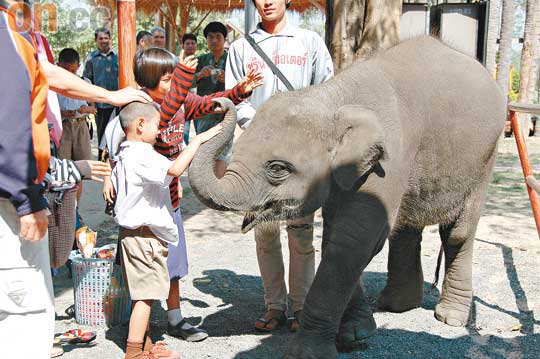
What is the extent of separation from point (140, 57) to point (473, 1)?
23.4ft

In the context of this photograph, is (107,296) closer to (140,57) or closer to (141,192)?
(141,192)

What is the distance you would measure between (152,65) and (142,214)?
904mm

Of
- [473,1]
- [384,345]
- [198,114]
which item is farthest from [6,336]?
[473,1]

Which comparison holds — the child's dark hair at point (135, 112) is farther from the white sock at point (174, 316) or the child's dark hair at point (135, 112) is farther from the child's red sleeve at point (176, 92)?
the white sock at point (174, 316)

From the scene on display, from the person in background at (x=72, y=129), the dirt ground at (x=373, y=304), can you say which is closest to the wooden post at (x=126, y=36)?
the person in background at (x=72, y=129)

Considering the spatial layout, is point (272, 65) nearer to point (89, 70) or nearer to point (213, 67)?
point (213, 67)

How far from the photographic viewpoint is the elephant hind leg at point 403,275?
498 cm

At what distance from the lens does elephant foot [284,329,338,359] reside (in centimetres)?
373

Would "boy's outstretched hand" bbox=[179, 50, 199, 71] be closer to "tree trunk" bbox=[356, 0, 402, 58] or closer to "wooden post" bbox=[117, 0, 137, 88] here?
"wooden post" bbox=[117, 0, 137, 88]

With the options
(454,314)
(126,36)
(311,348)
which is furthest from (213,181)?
(126,36)

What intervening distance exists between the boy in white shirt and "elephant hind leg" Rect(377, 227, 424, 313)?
188 cm

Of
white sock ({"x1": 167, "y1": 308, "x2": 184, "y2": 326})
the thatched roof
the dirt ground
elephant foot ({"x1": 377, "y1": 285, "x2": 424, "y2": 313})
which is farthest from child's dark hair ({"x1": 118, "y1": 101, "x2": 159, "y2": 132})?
the thatched roof

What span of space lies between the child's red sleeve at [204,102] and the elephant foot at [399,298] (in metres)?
1.96

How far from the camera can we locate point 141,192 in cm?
376
